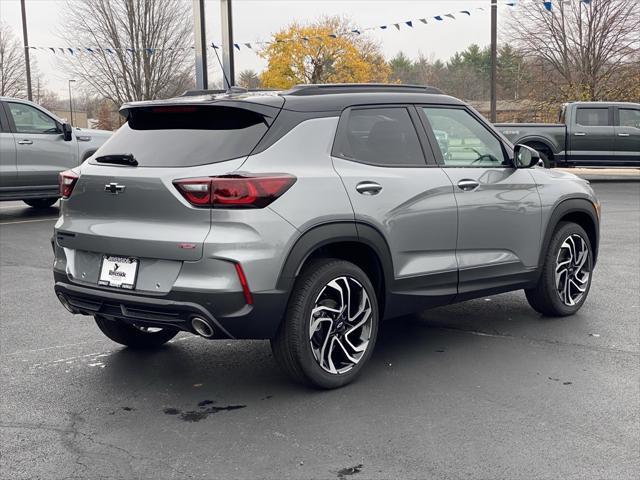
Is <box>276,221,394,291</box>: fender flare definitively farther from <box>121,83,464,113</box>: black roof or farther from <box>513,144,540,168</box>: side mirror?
<box>513,144,540,168</box>: side mirror

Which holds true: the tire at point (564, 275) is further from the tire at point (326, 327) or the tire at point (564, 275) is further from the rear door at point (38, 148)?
the rear door at point (38, 148)

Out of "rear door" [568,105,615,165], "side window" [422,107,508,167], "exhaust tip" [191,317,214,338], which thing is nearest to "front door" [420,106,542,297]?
"side window" [422,107,508,167]

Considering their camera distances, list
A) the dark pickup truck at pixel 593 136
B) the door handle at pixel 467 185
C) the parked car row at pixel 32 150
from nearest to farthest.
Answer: the door handle at pixel 467 185
the parked car row at pixel 32 150
the dark pickup truck at pixel 593 136

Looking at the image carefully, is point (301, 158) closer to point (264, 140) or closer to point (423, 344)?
point (264, 140)

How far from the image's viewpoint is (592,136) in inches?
787

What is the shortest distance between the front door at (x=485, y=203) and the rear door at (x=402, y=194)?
0.15 meters

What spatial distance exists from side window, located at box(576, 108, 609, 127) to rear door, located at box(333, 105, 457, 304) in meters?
16.1

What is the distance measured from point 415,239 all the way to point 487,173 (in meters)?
0.96

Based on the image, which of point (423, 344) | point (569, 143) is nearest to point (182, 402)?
point (423, 344)

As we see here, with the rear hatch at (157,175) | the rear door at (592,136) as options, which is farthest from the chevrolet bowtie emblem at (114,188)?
the rear door at (592,136)

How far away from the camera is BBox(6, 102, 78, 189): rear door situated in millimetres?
12914

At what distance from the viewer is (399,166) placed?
4.98m

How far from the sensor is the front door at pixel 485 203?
17.5 feet

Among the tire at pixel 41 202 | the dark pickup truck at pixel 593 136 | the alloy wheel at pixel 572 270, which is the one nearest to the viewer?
the alloy wheel at pixel 572 270
